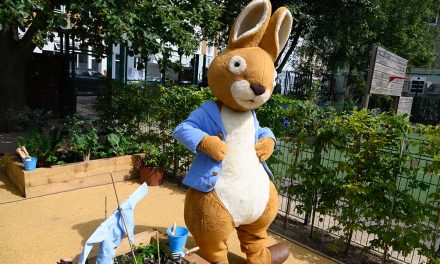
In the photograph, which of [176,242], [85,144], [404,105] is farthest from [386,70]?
[85,144]

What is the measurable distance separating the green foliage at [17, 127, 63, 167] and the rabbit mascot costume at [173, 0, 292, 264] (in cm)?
323

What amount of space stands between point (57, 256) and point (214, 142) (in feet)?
7.02

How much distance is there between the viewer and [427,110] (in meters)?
22.1

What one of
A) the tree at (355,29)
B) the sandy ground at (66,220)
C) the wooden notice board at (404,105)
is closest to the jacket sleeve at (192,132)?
the sandy ground at (66,220)

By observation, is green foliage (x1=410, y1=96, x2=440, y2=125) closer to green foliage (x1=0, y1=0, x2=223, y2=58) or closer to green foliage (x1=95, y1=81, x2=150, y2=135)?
green foliage (x1=0, y1=0, x2=223, y2=58)

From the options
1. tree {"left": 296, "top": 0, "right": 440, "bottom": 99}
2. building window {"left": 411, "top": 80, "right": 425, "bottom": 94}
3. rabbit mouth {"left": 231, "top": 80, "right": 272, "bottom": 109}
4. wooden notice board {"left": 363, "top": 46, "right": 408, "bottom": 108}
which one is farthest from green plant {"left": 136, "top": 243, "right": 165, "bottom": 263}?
building window {"left": 411, "top": 80, "right": 425, "bottom": 94}

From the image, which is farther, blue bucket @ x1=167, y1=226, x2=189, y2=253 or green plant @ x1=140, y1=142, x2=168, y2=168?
green plant @ x1=140, y1=142, x2=168, y2=168

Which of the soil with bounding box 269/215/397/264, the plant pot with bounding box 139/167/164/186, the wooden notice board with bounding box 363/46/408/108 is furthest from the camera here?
the plant pot with bounding box 139/167/164/186

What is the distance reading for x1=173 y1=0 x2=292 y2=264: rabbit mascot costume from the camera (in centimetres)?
277

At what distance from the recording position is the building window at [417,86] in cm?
2555

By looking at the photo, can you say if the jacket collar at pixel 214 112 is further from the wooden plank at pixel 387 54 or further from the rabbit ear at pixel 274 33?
the wooden plank at pixel 387 54

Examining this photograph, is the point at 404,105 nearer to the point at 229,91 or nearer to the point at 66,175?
the point at 229,91

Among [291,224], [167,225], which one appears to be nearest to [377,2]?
[291,224]

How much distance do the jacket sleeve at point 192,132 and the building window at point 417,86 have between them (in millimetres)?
27278
